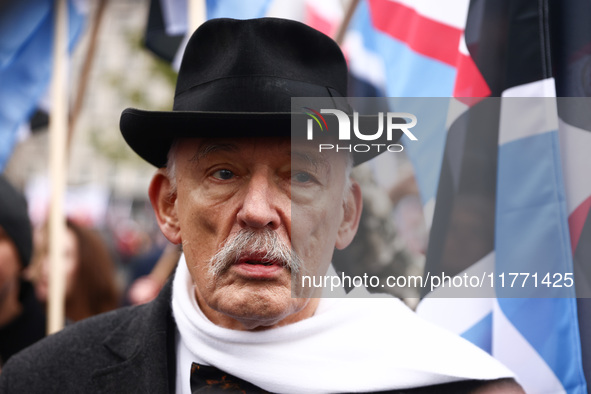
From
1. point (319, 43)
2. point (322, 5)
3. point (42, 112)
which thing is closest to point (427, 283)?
point (319, 43)

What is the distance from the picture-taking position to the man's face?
74.9 inches

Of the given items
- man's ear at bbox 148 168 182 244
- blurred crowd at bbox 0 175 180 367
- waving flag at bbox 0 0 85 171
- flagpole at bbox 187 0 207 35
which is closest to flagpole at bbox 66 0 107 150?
waving flag at bbox 0 0 85 171

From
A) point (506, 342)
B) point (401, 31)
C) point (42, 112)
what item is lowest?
point (42, 112)

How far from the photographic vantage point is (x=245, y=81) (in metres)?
2.02

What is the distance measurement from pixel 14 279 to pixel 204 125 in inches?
107

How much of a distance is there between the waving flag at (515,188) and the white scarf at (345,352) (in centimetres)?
20

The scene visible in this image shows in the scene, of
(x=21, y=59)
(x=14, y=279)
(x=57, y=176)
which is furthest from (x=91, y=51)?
(x=14, y=279)

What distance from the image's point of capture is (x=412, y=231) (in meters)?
2.25

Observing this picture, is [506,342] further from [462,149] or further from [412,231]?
[462,149]

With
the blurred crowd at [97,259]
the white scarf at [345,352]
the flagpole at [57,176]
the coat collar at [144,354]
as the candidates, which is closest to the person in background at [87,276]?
the blurred crowd at [97,259]

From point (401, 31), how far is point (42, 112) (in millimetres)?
4903

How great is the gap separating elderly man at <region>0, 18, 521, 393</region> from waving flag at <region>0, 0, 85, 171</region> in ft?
12.0

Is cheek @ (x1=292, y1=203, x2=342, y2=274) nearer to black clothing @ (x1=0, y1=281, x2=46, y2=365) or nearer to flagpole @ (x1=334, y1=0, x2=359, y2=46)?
flagpole @ (x1=334, y1=0, x2=359, y2=46)

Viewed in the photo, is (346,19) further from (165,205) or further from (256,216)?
(256,216)
